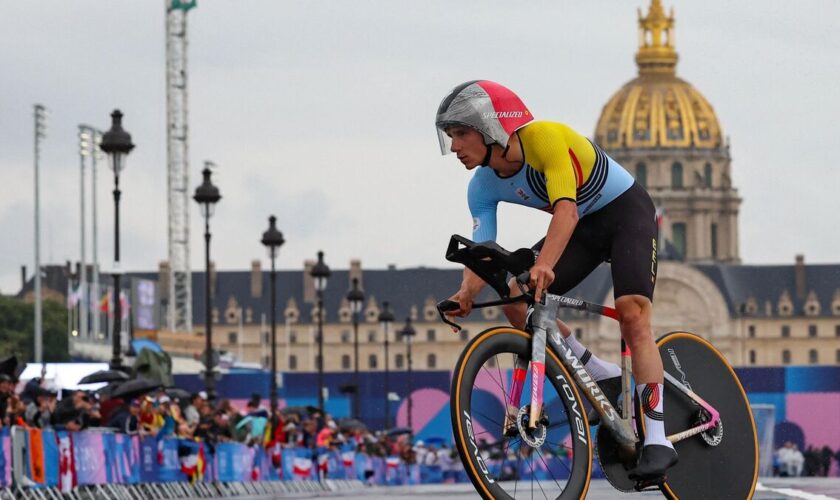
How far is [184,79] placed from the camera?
139 m

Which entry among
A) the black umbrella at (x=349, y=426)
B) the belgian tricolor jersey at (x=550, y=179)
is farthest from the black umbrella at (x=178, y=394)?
the belgian tricolor jersey at (x=550, y=179)

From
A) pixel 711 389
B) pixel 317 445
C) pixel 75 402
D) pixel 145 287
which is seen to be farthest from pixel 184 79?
pixel 711 389

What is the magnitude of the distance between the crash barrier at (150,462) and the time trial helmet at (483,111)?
113cm

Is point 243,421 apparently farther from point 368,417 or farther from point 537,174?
point 368,417

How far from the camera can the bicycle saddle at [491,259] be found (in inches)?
311

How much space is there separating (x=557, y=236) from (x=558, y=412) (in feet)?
2.12

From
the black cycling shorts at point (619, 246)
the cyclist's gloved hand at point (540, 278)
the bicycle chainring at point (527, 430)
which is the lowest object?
the bicycle chainring at point (527, 430)

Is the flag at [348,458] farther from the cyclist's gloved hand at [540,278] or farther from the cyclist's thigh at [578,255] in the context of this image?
the cyclist's gloved hand at [540,278]

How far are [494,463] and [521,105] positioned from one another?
1.27 meters

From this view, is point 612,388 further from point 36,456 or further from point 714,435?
point 36,456

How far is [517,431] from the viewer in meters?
7.88

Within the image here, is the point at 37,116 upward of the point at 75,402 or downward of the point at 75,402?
upward

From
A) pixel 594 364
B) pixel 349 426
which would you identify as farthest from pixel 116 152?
pixel 594 364

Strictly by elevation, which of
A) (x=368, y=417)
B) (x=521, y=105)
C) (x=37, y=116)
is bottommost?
(x=368, y=417)
